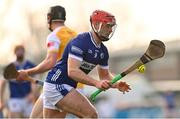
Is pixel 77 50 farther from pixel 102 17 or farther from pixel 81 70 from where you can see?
pixel 102 17

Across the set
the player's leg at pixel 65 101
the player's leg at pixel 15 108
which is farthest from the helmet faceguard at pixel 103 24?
the player's leg at pixel 15 108

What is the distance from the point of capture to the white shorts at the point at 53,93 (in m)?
11.6

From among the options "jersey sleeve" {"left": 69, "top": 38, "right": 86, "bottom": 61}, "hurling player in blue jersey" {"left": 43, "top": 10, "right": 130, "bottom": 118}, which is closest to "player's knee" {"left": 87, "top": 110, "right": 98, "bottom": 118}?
"hurling player in blue jersey" {"left": 43, "top": 10, "right": 130, "bottom": 118}

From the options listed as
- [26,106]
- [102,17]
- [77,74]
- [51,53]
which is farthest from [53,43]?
[26,106]

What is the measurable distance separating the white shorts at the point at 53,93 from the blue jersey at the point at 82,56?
0.19ft

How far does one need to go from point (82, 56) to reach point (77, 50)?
101 millimetres

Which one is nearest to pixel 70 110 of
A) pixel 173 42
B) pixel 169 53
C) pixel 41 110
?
pixel 41 110

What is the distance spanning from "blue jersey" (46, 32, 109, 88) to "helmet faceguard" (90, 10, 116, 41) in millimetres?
112

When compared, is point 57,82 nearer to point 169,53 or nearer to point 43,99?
point 43,99

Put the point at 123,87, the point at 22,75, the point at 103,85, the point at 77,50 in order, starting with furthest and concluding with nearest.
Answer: the point at 22,75, the point at 77,50, the point at 123,87, the point at 103,85

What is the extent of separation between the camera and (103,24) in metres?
11.3

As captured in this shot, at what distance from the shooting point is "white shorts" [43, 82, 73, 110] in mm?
11555

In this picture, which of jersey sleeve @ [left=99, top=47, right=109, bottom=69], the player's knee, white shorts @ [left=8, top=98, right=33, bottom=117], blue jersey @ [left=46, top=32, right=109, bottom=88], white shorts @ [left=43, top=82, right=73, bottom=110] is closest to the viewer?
blue jersey @ [left=46, top=32, right=109, bottom=88]

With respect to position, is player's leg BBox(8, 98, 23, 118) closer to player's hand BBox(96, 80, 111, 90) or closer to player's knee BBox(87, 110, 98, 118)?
player's knee BBox(87, 110, 98, 118)
